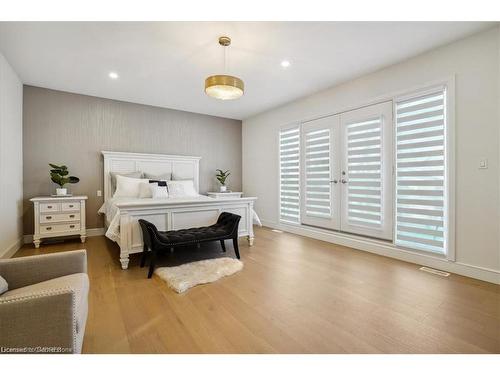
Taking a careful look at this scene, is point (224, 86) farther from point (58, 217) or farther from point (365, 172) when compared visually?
point (58, 217)

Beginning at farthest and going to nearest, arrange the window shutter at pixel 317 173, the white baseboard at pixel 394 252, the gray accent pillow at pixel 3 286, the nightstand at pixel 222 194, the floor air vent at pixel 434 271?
the nightstand at pixel 222 194, the window shutter at pixel 317 173, the floor air vent at pixel 434 271, the white baseboard at pixel 394 252, the gray accent pillow at pixel 3 286

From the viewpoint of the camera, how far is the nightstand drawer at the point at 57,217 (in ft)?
12.2

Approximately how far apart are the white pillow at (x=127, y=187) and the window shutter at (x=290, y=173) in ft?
8.94

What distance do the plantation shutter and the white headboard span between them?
154 inches

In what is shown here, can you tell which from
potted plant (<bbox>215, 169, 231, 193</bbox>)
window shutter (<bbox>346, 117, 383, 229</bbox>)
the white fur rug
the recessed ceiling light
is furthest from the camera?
potted plant (<bbox>215, 169, 231, 193</bbox>)

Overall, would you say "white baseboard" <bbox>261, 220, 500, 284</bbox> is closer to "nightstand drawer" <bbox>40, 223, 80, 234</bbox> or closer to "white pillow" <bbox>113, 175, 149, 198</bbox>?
"white pillow" <bbox>113, 175, 149, 198</bbox>

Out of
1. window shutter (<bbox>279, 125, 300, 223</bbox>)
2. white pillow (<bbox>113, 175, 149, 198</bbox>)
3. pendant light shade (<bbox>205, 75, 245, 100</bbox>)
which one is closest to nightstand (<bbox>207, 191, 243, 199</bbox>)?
window shutter (<bbox>279, 125, 300, 223</bbox>)

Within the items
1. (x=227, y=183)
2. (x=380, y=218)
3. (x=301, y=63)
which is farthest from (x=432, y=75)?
(x=227, y=183)

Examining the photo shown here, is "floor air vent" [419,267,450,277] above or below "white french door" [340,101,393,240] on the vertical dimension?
below

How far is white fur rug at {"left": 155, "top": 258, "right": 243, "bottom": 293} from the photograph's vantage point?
2.38 metres

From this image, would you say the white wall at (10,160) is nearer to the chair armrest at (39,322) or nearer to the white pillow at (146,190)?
the white pillow at (146,190)

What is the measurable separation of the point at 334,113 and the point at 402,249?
2.24m

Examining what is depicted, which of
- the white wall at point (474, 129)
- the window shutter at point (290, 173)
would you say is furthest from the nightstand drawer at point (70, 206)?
the white wall at point (474, 129)

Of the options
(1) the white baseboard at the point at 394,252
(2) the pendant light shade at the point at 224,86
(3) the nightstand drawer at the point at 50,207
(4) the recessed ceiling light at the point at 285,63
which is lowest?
(1) the white baseboard at the point at 394,252
